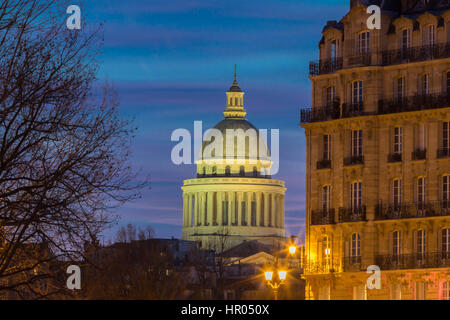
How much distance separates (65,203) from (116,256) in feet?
355

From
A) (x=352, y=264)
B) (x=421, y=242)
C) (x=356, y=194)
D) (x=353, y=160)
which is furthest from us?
(x=353, y=160)

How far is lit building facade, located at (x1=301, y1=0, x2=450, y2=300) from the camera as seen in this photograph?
99.8 metres

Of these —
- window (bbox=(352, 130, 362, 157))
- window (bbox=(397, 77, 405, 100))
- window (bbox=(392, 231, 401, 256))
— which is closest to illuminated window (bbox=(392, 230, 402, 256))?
window (bbox=(392, 231, 401, 256))

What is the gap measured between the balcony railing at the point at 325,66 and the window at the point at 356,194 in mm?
9831

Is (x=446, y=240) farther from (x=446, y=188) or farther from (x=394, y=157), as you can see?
(x=394, y=157)

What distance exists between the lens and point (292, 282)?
193375 millimetres

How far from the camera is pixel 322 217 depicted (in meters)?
107

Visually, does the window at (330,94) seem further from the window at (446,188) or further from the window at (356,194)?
the window at (446,188)

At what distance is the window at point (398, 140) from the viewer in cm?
10356

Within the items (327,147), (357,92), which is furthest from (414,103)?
(327,147)

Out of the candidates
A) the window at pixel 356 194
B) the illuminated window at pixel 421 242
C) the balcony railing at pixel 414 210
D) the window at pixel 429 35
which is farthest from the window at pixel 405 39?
the illuminated window at pixel 421 242

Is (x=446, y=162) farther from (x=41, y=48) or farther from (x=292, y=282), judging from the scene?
(x=292, y=282)

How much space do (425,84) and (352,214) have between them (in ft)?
38.5
